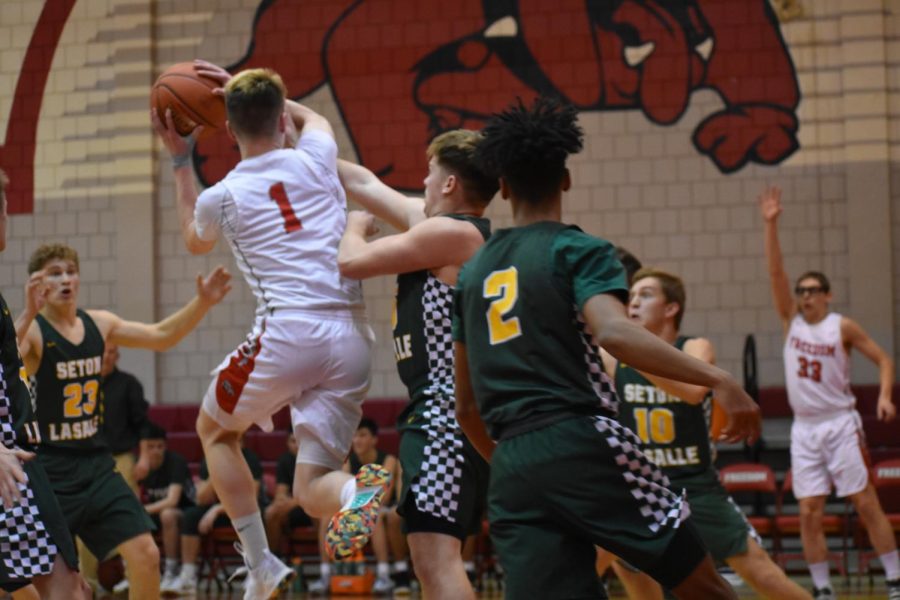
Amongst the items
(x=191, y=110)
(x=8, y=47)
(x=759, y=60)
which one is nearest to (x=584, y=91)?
(x=759, y=60)

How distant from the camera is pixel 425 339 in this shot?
474 centimetres

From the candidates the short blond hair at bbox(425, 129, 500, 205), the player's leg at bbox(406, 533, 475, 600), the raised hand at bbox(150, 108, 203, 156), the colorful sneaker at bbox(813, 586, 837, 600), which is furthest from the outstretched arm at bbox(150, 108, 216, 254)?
the colorful sneaker at bbox(813, 586, 837, 600)

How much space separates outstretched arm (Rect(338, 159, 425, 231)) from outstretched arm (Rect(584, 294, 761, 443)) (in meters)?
1.77

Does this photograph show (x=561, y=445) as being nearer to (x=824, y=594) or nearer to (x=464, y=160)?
(x=464, y=160)

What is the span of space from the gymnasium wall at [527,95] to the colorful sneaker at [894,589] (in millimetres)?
3271

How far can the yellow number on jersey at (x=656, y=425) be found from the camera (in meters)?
6.41

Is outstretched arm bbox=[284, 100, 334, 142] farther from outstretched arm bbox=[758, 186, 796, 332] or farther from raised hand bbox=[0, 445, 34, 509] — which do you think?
outstretched arm bbox=[758, 186, 796, 332]

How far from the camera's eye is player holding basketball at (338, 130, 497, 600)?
14.8 ft

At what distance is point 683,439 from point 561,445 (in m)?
2.89

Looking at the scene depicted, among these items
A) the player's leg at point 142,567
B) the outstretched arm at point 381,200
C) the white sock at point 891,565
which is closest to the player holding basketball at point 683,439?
the outstretched arm at point 381,200

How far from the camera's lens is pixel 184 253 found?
13648 mm

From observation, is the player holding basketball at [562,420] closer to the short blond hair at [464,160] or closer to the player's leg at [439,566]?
the player's leg at [439,566]

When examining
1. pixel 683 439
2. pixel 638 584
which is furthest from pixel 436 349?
pixel 683 439

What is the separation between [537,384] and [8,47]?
11844 mm
